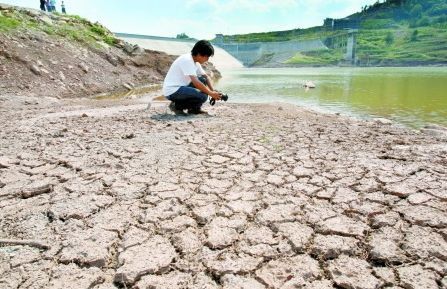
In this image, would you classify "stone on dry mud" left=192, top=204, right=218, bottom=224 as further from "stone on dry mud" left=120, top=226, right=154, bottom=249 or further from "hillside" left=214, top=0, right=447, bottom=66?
"hillside" left=214, top=0, right=447, bottom=66

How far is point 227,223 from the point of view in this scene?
2.11 m

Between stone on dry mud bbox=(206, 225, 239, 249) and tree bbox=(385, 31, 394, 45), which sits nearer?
stone on dry mud bbox=(206, 225, 239, 249)

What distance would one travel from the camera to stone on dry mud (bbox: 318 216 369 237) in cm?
198

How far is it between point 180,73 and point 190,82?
21cm

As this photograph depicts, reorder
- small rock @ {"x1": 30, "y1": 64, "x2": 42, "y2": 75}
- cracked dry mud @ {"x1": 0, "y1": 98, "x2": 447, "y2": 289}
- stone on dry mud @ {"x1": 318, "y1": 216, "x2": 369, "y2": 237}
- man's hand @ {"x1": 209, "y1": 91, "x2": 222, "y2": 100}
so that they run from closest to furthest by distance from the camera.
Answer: cracked dry mud @ {"x1": 0, "y1": 98, "x2": 447, "y2": 289}, stone on dry mud @ {"x1": 318, "y1": 216, "x2": 369, "y2": 237}, man's hand @ {"x1": 209, "y1": 91, "x2": 222, "y2": 100}, small rock @ {"x1": 30, "y1": 64, "x2": 42, "y2": 75}

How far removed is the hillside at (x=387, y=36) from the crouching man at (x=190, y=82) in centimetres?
6126

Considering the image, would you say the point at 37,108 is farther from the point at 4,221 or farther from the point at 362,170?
the point at 362,170

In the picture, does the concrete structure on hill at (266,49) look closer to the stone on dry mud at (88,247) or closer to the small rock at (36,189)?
the small rock at (36,189)

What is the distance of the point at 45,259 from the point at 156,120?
12.0 feet

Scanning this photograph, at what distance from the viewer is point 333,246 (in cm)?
185

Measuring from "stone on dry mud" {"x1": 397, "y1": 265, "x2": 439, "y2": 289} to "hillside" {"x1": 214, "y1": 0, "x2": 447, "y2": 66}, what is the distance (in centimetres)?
6387

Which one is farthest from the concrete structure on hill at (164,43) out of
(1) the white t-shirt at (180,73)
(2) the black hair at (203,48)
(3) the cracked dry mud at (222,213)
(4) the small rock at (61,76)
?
(3) the cracked dry mud at (222,213)

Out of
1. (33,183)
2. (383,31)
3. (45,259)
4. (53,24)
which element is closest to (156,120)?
(33,183)

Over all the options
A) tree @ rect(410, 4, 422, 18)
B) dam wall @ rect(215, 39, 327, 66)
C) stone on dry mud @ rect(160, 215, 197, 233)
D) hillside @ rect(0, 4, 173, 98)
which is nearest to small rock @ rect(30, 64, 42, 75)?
hillside @ rect(0, 4, 173, 98)
